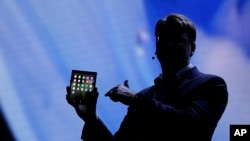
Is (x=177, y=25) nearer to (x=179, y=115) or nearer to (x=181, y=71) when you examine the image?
(x=181, y=71)

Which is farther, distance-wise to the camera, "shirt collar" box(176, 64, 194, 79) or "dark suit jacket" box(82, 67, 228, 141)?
"shirt collar" box(176, 64, 194, 79)

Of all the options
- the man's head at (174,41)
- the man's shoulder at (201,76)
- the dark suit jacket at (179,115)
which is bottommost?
the dark suit jacket at (179,115)

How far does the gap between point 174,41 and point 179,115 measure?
0.20 meters

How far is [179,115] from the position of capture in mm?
813

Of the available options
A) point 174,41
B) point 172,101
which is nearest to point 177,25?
point 174,41

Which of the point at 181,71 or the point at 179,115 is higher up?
the point at 181,71

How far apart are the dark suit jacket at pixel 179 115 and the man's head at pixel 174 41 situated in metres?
0.04

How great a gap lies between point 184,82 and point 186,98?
0.14ft

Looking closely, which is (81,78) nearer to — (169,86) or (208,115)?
(169,86)

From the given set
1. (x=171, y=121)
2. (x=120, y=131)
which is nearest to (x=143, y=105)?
(x=171, y=121)

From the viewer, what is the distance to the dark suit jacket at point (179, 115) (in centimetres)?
82

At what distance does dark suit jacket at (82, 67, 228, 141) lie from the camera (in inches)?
32.1

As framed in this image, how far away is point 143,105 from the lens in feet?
2.66

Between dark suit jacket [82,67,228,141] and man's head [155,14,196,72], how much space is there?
0.04 metres
